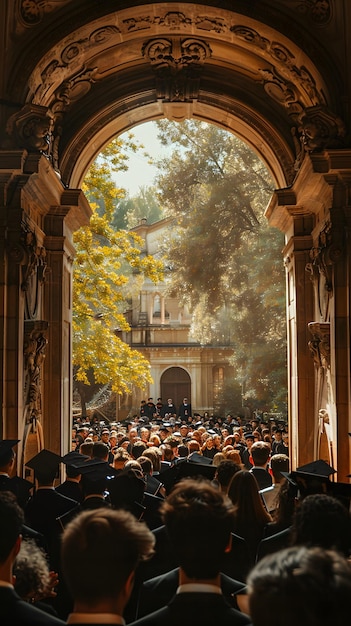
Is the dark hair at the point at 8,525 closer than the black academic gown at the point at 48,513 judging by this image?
Yes

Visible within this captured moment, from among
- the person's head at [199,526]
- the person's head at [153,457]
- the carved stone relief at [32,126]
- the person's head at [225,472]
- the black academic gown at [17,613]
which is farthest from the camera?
the carved stone relief at [32,126]

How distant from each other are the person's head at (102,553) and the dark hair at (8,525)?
0.57 m

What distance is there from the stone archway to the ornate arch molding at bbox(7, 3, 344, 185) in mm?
26

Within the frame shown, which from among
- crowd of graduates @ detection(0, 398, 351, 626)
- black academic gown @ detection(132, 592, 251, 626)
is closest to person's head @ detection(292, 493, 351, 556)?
crowd of graduates @ detection(0, 398, 351, 626)

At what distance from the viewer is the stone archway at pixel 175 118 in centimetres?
1111

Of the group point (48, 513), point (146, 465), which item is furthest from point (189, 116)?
A: point (48, 513)

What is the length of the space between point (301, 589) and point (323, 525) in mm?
1654

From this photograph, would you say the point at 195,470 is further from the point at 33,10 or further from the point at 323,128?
the point at 33,10

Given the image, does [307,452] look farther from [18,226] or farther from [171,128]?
[171,128]

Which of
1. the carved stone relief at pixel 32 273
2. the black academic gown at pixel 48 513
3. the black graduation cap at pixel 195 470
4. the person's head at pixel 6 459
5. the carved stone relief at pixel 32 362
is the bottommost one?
the black academic gown at pixel 48 513

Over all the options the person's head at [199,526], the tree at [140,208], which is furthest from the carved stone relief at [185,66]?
the tree at [140,208]

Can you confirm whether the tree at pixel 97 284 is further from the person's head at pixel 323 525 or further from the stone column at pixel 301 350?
the person's head at pixel 323 525

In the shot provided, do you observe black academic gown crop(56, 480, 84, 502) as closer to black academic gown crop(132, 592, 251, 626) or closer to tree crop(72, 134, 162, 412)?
black academic gown crop(132, 592, 251, 626)

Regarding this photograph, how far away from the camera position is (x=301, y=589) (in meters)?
2.25
